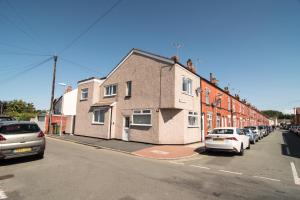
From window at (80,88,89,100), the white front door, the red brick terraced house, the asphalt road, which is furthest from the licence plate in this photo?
the red brick terraced house

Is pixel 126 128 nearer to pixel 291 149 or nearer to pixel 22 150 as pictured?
pixel 22 150

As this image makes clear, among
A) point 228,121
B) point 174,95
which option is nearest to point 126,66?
point 174,95

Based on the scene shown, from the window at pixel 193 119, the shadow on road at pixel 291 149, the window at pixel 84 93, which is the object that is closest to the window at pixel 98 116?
Answer: the window at pixel 84 93

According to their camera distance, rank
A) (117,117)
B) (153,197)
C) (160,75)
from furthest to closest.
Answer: (117,117) < (160,75) < (153,197)

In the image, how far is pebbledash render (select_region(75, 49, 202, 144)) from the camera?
14773mm

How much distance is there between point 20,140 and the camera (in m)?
7.95

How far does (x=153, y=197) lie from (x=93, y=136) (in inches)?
616

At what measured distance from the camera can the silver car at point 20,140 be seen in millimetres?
7641

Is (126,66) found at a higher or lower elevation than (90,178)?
higher

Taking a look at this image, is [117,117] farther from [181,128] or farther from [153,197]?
[153,197]

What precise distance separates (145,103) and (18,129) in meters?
9.34

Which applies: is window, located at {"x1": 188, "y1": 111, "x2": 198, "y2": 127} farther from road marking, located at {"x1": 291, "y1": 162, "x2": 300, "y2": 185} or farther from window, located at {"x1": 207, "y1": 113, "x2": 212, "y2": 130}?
road marking, located at {"x1": 291, "y1": 162, "x2": 300, "y2": 185}

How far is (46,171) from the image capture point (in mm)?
6910

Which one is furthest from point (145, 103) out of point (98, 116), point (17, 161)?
point (17, 161)
